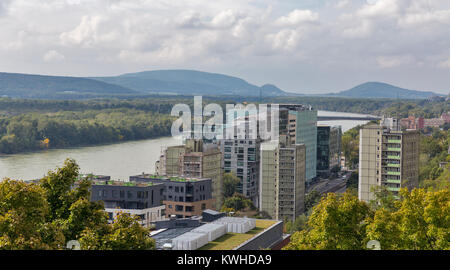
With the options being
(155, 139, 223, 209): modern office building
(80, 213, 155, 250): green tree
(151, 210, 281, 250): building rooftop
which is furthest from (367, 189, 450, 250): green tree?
(155, 139, 223, 209): modern office building

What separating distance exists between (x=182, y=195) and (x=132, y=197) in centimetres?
106

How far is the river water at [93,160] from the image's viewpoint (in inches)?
446

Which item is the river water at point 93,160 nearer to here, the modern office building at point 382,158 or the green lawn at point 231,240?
the modern office building at point 382,158

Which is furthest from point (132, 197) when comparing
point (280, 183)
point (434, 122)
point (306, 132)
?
point (434, 122)

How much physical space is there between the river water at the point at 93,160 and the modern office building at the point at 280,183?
2785 millimetres

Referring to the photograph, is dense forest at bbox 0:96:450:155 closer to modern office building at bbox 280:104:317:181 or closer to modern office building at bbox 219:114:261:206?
modern office building at bbox 280:104:317:181

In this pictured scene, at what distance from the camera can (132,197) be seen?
263 inches

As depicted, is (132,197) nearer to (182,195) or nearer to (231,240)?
(182,195)

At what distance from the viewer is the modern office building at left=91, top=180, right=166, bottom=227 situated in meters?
6.65

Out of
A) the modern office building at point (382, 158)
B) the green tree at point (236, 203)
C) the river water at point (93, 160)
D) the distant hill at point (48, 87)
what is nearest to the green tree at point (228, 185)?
the green tree at point (236, 203)

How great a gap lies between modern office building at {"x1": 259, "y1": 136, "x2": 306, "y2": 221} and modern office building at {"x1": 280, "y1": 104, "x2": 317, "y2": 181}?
169 inches

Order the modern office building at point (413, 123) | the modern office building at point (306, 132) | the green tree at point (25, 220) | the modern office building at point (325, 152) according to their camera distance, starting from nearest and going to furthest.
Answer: the green tree at point (25, 220), the modern office building at point (306, 132), the modern office building at point (325, 152), the modern office building at point (413, 123)
